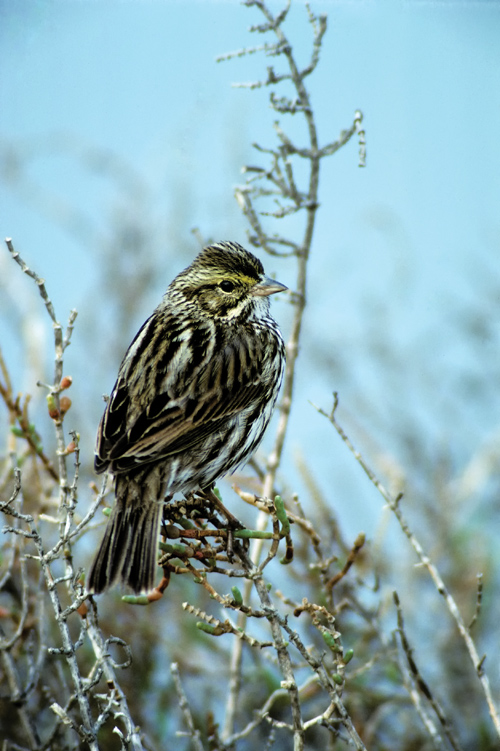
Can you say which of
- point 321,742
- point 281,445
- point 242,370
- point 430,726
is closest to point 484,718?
point 321,742

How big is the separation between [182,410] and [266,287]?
30.2 inches

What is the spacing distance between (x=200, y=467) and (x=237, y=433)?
231 mm

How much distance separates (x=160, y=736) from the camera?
404 centimetres

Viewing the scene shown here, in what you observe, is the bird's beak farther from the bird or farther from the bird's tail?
the bird's tail

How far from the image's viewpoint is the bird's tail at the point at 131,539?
8.89 ft

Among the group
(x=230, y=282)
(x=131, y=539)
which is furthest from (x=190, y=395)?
(x=131, y=539)

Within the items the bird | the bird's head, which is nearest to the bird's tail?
the bird

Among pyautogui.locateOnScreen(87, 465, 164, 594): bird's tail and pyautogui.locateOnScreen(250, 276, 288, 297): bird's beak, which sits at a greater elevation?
pyautogui.locateOnScreen(250, 276, 288, 297): bird's beak

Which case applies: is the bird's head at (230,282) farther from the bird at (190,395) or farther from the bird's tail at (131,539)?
the bird's tail at (131,539)

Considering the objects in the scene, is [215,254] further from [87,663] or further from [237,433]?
[87,663]

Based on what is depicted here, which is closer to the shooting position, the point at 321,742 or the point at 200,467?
the point at 200,467

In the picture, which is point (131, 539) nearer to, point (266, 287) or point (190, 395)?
point (190, 395)

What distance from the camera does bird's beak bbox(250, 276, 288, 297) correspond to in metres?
3.75

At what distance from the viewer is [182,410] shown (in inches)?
133
